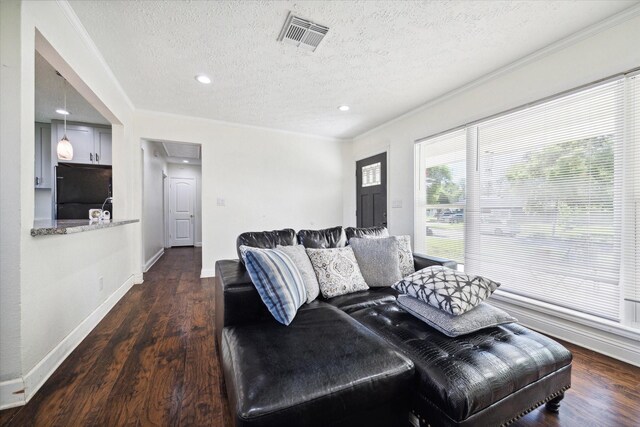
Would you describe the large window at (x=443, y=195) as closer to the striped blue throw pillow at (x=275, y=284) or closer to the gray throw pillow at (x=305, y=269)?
the gray throw pillow at (x=305, y=269)

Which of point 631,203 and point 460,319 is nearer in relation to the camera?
point 460,319

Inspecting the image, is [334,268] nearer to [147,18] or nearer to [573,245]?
[573,245]

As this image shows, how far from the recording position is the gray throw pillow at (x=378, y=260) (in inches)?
81.1

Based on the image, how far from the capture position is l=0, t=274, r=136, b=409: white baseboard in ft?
4.35

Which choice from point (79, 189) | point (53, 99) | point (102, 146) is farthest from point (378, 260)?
point (102, 146)

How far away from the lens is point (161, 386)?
1482 millimetres

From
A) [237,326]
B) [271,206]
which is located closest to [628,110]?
[237,326]

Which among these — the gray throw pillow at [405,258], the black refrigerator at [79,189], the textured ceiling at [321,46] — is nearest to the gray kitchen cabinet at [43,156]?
the black refrigerator at [79,189]

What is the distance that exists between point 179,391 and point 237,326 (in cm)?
51

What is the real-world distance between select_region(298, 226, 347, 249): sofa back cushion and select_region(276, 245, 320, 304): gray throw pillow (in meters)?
0.23

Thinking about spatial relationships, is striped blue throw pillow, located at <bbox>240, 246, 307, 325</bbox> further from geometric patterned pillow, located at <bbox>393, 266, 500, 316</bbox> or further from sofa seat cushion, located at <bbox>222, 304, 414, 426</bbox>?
geometric patterned pillow, located at <bbox>393, 266, 500, 316</bbox>

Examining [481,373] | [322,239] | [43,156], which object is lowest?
[481,373]

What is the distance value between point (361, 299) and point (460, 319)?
650 mm

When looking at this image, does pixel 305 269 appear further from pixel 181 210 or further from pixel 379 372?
pixel 181 210
